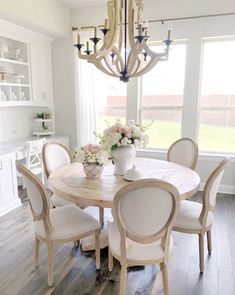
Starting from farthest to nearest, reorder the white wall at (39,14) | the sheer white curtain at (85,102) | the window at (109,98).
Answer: the window at (109,98) < the sheer white curtain at (85,102) < the white wall at (39,14)

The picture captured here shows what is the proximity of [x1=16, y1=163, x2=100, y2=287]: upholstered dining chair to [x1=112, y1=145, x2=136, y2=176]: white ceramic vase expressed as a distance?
52 centimetres

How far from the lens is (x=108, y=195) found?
6.03 ft

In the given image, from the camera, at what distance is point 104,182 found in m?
2.15

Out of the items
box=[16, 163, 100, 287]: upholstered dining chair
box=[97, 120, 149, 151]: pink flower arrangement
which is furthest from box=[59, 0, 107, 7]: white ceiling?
box=[16, 163, 100, 287]: upholstered dining chair

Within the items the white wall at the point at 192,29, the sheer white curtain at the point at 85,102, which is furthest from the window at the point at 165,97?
the sheer white curtain at the point at 85,102

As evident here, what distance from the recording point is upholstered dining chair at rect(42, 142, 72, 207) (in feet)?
8.56

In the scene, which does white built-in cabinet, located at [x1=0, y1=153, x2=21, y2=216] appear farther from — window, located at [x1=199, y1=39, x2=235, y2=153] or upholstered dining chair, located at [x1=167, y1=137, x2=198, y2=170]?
window, located at [x1=199, y1=39, x2=235, y2=153]

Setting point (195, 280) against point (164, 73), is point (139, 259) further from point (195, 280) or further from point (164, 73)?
point (164, 73)

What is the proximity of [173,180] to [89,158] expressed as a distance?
0.75 metres

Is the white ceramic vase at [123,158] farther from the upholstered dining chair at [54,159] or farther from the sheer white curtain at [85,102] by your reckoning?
the sheer white curtain at [85,102]

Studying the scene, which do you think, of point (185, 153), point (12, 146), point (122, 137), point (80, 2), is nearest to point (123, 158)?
point (122, 137)

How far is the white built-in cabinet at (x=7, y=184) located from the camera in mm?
3168

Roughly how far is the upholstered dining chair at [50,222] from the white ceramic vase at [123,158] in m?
0.52

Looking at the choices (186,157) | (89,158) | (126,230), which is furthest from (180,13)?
(126,230)
